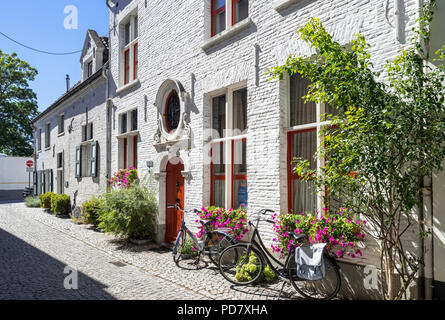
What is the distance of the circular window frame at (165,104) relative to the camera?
8.40 metres

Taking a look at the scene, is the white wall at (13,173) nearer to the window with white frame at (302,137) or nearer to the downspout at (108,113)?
the downspout at (108,113)

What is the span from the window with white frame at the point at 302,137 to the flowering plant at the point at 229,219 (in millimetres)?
1107

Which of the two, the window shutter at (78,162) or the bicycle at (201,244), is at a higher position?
the window shutter at (78,162)

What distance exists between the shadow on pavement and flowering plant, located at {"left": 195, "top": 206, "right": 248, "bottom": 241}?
2.38 m

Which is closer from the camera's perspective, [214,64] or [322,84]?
[322,84]

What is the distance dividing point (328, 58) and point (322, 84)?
0.29 meters

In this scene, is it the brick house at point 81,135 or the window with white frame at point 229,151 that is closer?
the window with white frame at point 229,151

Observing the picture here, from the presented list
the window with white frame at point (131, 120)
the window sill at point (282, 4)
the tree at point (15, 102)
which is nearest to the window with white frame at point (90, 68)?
the window with white frame at point (131, 120)

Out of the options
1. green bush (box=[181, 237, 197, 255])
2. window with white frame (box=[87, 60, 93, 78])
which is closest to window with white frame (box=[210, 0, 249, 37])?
green bush (box=[181, 237, 197, 255])

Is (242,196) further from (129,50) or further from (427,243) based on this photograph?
(129,50)

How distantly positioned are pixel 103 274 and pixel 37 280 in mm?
1092
